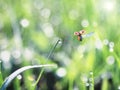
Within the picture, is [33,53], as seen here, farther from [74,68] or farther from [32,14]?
[32,14]

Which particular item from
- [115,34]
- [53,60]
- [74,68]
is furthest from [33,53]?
[115,34]

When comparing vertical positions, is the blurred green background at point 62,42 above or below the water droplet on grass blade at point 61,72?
above

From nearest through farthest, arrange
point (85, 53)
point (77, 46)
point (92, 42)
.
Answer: point (92, 42) < point (85, 53) < point (77, 46)

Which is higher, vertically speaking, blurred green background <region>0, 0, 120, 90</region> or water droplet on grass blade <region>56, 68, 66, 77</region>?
blurred green background <region>0, 0, 120, 90</region>

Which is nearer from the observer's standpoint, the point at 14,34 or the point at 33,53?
the point at 33,53

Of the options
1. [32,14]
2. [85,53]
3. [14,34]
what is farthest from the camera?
[32,14]

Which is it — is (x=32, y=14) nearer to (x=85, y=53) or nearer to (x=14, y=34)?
(x=14, y=34)

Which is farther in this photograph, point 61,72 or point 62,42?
point 62,42

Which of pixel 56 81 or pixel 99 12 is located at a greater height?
pixel 99 12
